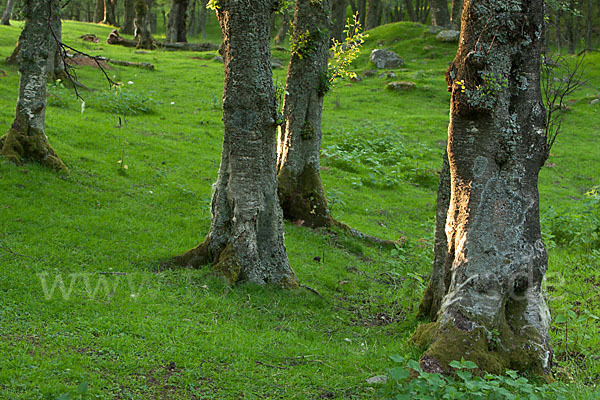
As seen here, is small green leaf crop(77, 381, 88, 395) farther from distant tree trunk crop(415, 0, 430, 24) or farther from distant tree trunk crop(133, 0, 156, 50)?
distant tree trunk crop(415, 0, 430, 24)

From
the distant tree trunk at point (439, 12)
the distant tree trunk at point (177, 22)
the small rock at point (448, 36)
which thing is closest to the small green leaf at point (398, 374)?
the small rock at point (448, 36)

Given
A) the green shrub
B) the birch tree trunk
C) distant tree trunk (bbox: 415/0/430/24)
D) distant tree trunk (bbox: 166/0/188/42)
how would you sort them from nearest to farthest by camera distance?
the green shrub, the birch tree trunk, distant tree trunk (bbox: 166/0/188/42), distant tree trunk (bbox: 415/0/430/24)

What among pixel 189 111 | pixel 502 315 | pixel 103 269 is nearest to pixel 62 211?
pixel 103 269

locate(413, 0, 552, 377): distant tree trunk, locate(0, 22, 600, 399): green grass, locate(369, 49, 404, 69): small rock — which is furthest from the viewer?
locate(369, 49, 404, 69): small rock

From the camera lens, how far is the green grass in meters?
5.17

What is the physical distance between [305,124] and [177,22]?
2990 centimetres

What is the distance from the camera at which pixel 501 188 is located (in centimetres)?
557

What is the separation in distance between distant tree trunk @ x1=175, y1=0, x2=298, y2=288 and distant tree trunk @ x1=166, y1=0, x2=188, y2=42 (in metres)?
31.7

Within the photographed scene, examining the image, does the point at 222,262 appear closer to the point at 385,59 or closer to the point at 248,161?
the point at 248,161

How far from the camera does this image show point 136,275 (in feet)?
24.0

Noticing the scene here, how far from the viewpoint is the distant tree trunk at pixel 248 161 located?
7520 millimetres

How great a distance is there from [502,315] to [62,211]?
23.2 feet

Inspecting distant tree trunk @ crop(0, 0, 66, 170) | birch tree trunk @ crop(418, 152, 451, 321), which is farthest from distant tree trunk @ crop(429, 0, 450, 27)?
birch tree trunk @ crop(418, 152, 451, 321)

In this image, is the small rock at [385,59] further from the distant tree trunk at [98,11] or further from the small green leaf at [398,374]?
the distant tree trunk at [98,11]
